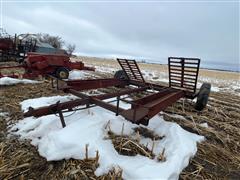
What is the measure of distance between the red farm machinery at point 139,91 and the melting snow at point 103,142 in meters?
0.31

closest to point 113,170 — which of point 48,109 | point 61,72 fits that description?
point 48,109

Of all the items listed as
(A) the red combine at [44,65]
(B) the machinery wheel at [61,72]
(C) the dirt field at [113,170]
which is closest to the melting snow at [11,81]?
(A) the red combine at [44,65]

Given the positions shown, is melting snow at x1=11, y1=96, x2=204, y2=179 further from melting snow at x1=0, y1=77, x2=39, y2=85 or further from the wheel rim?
the wheel rim

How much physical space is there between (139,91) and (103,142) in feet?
9.60

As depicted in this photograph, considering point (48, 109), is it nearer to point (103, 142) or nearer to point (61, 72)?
point (103, 142)

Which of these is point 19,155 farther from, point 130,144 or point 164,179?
point 164,179

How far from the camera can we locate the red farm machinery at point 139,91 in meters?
3.01

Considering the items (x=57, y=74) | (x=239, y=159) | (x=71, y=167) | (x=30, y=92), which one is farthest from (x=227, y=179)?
(x=57, y=74)

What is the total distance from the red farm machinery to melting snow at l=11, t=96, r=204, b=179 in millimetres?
312

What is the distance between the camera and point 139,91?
554 centimetres

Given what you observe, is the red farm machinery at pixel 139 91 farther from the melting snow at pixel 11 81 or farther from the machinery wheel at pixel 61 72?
the melting snow at pixel 11 81

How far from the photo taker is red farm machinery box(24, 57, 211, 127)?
3012 mm

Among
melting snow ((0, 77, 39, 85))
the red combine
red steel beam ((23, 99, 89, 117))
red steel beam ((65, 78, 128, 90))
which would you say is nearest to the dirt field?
red steel beam ((23, 99, 89, 117))

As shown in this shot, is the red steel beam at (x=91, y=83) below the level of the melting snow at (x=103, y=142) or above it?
above
